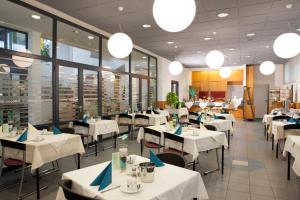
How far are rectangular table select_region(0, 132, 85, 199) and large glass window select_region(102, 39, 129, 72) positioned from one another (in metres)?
3.41

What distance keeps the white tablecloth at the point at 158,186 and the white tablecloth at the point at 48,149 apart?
1250 mm

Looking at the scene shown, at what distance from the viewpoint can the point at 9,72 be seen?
156 inches

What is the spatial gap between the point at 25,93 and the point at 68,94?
3.69 ft

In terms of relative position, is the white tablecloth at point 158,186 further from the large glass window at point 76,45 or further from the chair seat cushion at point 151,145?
the large glass window at point 76,45

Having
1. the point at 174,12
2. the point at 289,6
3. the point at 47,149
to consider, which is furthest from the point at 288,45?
the point at 47,149

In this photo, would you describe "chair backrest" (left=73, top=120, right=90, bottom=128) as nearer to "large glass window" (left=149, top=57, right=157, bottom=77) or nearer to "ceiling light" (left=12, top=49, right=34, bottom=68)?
"ceiling light" (left=12, top=49, right=34, bottom=68)

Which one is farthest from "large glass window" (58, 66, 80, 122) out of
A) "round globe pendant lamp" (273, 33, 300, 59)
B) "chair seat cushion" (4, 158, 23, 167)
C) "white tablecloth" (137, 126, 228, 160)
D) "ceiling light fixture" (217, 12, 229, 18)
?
"round globe pendant lamp" (273, 33, 300, 59)

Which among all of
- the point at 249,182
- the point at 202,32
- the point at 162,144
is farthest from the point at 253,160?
the point at 202,32

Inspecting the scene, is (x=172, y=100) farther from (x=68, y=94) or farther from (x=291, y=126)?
(x=291, y=126)

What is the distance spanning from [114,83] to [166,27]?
476 cm

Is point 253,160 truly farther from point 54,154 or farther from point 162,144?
point 54,154

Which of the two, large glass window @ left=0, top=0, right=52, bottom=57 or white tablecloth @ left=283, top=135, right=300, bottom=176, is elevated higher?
large glass window @ left=0, top=0, right=52, bottom=57

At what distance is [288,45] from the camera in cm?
369

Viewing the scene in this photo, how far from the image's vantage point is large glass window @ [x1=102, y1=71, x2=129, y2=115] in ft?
21.5
